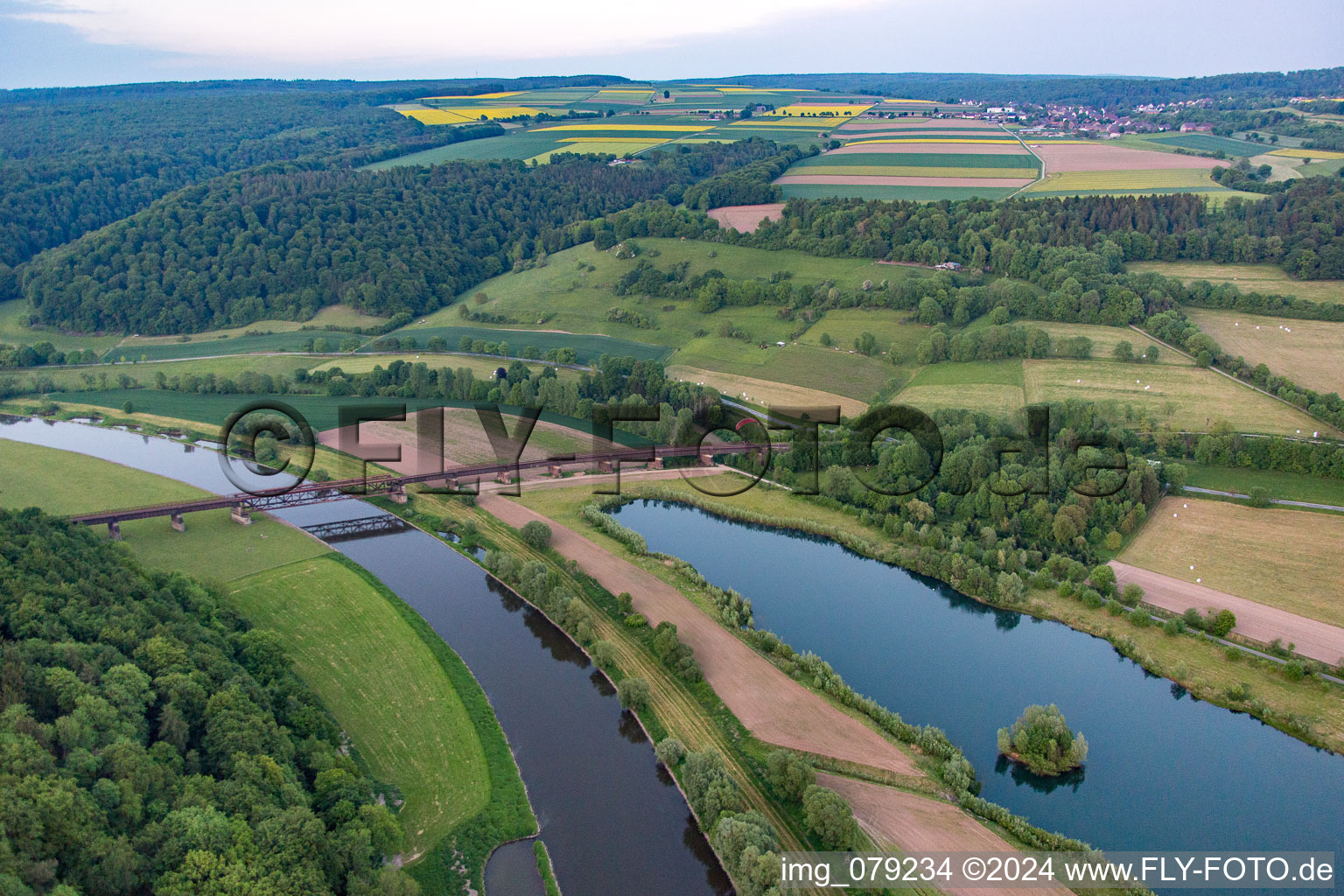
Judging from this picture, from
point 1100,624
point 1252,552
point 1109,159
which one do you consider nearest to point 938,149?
point 1109,159

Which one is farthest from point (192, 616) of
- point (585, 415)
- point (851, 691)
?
point (585, 415)

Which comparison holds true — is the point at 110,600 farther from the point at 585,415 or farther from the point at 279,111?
the point at 279,111

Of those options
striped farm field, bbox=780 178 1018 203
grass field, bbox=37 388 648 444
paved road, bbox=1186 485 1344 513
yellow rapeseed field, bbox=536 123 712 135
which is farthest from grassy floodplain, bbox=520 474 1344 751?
yellow rapeseed field, bbox=536 123 712 135

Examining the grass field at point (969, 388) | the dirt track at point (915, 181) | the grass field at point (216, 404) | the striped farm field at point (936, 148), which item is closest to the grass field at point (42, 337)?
the grass field at point (216, 404)

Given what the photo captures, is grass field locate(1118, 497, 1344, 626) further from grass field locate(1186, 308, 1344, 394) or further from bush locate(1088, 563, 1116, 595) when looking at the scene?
grass field locate(1186, 308, 1344, 394)

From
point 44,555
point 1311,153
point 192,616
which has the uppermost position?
point 1311,153

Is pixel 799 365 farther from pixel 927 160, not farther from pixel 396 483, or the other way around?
pixel 927 160

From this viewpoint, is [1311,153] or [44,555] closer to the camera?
[44,555]
